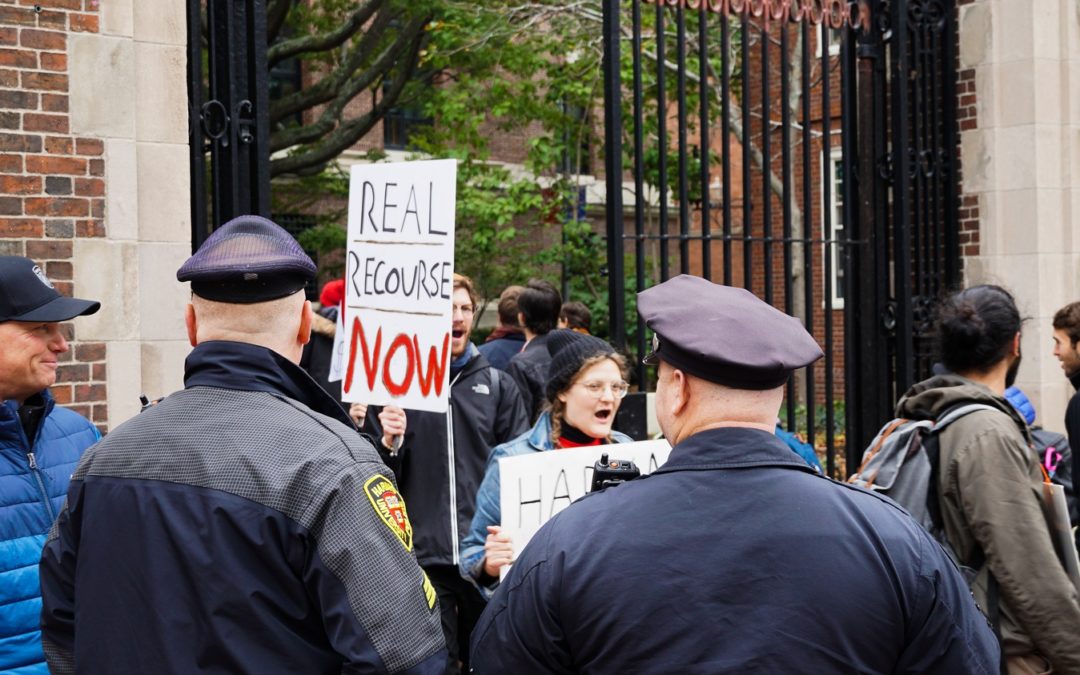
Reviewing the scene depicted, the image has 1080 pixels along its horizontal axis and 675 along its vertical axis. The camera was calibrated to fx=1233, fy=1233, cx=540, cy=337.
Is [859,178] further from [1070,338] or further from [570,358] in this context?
[570,358]

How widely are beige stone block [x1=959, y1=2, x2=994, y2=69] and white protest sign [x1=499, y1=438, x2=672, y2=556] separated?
5265 millimetres

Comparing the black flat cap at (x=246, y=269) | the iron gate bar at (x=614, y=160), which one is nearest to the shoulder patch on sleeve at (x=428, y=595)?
the black flat cap at (x=246, y=269)

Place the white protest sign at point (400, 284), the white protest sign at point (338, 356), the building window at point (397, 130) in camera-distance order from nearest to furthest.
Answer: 1. the white protest sign at point (400, 284)
2. the white protest sign at point (338, 356)
3. the building window at point (397, 130)

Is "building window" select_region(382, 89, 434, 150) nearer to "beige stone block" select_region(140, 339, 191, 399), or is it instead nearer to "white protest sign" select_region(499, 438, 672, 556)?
"beige stone block" select_region(140, 339, 191, 399)

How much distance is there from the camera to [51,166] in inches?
188

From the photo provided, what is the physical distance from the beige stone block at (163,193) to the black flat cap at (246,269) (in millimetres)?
2657

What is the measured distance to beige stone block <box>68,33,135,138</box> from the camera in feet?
15.9

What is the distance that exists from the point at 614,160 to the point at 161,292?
91.8 inches

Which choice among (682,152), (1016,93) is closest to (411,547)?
(682,152)

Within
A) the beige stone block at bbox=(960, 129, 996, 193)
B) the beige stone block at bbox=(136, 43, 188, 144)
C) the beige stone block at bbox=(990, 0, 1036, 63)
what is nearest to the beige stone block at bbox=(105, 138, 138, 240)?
the beige stone block at bbox=(136, 43, 188, 144)

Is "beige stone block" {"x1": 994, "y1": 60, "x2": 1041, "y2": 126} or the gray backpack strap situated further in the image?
"beige stone block" {"x1": 994, "y1": 60, "x2": 1041, "y2": 126}

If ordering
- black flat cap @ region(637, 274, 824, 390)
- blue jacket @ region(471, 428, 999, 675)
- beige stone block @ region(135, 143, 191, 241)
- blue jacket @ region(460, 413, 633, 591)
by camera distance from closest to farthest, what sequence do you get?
blue jacket @ region(471, 428, 999, 675), black flat cap @ region(637, 274, 824, 390), blue jacket @ region(460, 413, 633, 591), beige stone block @ region(135, 143, 191, 241)

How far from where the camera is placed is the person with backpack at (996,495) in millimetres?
3568

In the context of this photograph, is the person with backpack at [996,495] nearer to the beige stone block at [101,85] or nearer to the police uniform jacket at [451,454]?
the police uniform jacket at [451,454]
